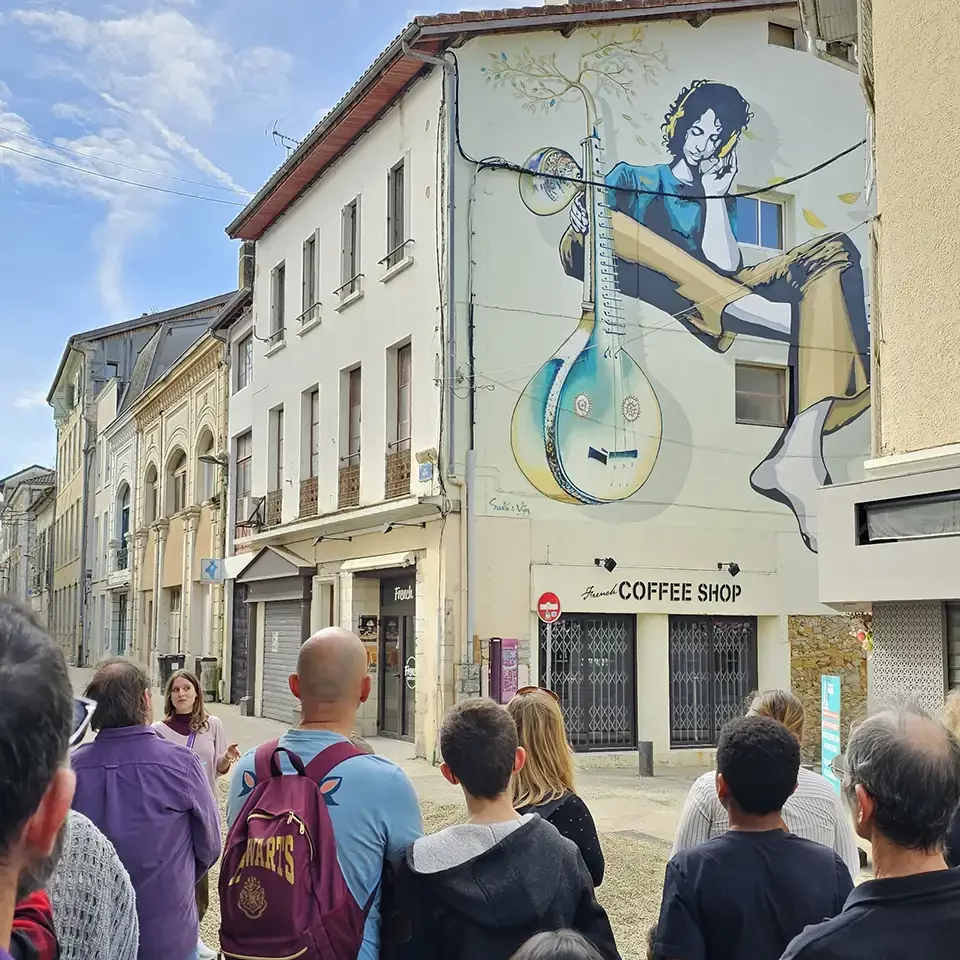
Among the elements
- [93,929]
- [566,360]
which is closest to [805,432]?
[566,360]

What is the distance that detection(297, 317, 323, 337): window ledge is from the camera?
20.9 m

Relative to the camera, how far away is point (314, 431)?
2142 centimetres

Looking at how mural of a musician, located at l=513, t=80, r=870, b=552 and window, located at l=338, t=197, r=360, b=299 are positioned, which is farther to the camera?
window, located at l=338, t=197, r=360, b=299

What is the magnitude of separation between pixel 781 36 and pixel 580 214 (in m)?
4.89

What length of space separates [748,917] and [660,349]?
1469 cm

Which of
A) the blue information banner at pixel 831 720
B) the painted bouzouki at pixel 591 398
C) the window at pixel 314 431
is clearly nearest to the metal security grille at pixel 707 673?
the painted bouzouki at pixel 591 398

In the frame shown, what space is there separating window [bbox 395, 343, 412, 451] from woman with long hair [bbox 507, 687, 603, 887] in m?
13.7

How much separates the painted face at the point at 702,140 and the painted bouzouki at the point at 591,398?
154 centimetres

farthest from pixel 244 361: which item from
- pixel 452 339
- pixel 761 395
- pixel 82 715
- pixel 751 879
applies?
pixel 82 715

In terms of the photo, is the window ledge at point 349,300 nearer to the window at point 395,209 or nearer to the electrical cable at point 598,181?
the window at point 395,209

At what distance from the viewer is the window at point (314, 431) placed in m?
21.2

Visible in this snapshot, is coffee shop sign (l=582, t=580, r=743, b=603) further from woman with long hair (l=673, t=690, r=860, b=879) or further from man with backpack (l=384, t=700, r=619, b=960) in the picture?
man with backpack (l=384, t=700, r=619, b=960)
